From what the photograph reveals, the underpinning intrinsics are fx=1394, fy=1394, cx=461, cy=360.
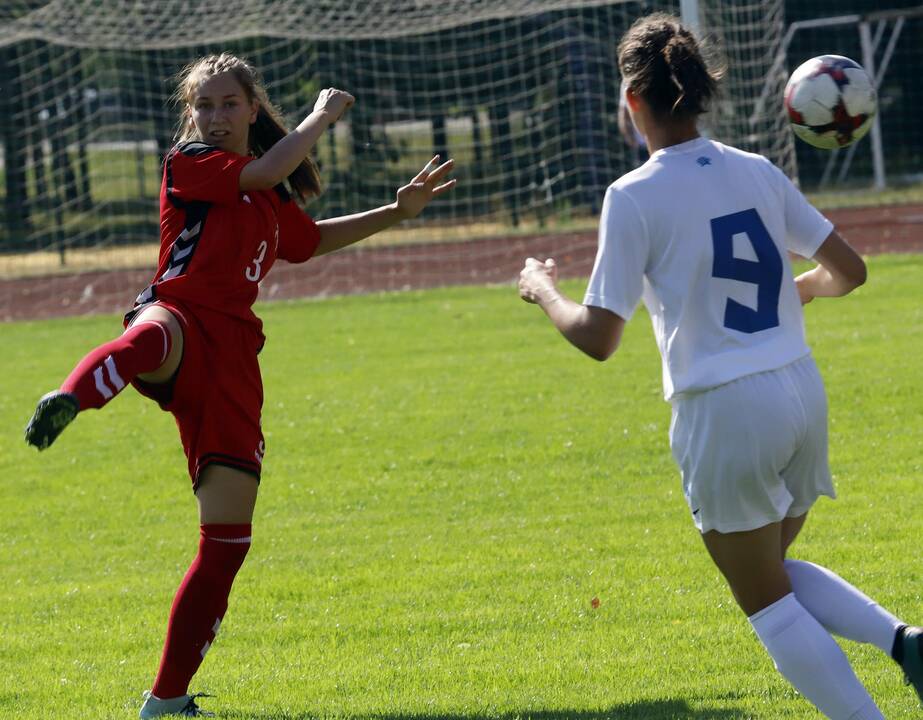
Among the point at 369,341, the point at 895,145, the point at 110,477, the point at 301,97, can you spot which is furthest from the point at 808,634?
the point at 895,145

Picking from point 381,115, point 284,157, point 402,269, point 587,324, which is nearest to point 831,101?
point 587,324

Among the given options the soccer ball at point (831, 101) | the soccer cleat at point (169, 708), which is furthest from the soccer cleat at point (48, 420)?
the soccer ball at point (831, 101)

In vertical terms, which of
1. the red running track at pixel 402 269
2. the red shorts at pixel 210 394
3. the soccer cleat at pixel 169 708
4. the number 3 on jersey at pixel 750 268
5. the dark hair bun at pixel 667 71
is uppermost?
the dark hair bun at pixel 667 71

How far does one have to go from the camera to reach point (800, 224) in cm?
334

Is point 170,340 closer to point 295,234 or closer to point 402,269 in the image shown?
point 295,234

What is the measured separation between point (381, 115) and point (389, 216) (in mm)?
21234

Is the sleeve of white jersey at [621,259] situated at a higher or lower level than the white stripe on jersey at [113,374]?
higher

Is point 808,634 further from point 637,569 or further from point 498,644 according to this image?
point 637,569

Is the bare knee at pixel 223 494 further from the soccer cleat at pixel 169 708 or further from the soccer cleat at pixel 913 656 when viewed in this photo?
the soccer cleat at pixel 913 656

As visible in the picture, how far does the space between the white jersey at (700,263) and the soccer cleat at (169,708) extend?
1.82 metres

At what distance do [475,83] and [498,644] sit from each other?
19.5 meters

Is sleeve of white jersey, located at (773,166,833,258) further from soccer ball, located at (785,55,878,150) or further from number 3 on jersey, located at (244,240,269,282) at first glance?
number 3 on jersey, located at (244,240,269,282)

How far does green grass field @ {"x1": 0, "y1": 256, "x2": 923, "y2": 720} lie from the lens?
4.35 meters

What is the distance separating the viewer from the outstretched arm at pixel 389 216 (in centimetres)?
461
